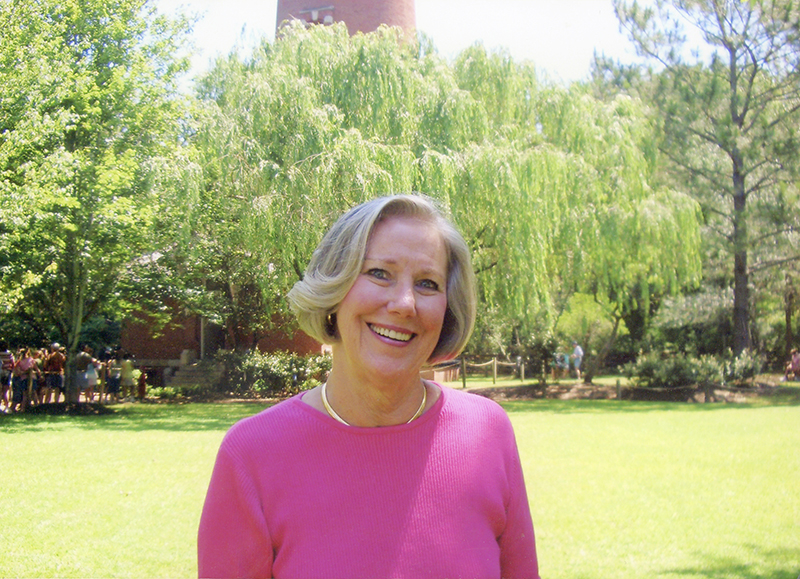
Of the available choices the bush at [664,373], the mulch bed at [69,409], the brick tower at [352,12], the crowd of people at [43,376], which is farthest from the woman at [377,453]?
the brick tower at [352,12]

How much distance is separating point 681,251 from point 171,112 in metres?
12.4

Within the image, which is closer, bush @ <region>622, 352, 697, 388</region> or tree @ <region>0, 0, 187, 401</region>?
tree @ <region>0, 0, 187, 401</region>

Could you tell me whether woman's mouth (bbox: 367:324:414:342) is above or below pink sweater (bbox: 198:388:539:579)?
above

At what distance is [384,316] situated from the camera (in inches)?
75.7

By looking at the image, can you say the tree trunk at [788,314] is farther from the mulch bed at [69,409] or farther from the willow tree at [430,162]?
the mulch bed at [69,409]

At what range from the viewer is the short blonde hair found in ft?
6.41

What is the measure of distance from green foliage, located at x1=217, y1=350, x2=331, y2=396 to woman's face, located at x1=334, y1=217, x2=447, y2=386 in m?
17.9

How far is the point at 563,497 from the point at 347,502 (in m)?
6.55

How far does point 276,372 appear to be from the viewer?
19.9 metres

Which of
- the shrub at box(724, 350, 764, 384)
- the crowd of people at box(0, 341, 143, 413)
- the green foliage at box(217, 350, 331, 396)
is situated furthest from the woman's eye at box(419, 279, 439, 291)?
the shrub at box(724, 350, 764, 384)

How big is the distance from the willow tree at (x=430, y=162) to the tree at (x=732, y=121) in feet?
9.93

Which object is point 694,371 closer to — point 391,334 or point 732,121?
point 732,121

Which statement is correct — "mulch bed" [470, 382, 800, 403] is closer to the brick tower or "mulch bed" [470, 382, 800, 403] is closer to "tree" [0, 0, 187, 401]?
"tree" [0, 0, 187, 401]

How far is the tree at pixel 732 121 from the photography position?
1941cm
